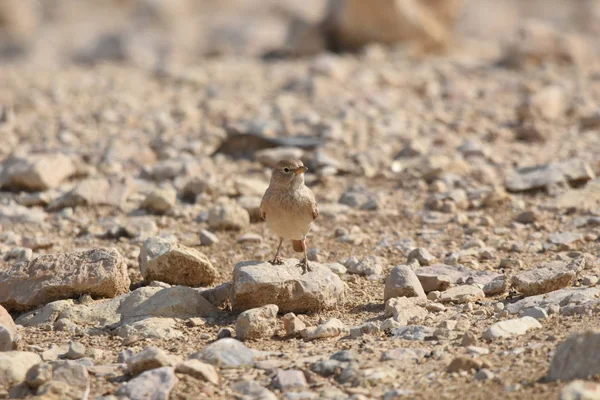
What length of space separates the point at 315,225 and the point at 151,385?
145 inches

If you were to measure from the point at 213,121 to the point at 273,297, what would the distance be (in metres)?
5.82

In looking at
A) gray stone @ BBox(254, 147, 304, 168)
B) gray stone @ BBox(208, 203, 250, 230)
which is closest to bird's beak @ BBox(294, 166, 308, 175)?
gray stone @ BBox(208, 203, 250, 230)

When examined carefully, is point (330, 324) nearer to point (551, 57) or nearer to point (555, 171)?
point (555, 171)

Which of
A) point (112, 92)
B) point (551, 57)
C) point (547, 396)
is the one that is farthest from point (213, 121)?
point (547, 396)

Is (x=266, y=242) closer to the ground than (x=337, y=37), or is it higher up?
closer to the ground

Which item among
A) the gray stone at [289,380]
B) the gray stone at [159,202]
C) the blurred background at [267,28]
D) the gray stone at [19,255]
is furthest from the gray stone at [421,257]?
the blurred background at [267,28]

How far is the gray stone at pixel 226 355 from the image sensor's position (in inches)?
198

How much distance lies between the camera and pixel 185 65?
15.1 m

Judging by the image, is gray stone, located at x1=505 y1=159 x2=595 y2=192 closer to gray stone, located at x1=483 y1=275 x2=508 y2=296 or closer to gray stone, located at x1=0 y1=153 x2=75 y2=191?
gray stone, located at x1=483 y1=275 x2=508 y2=296

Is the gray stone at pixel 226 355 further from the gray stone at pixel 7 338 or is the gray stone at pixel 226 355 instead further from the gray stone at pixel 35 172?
the gray stone at pixel 35 172

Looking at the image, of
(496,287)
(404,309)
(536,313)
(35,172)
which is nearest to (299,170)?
(404,309)

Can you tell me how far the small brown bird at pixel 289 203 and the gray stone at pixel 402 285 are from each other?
69cm

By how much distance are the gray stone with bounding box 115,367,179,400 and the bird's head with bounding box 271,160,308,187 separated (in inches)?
82.5

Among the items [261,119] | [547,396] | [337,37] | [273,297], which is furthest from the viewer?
[337,37]
